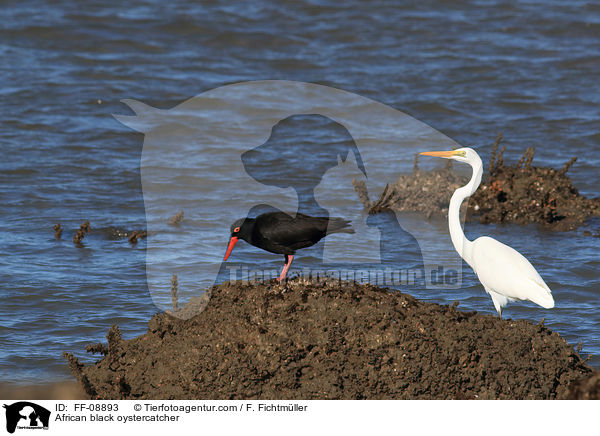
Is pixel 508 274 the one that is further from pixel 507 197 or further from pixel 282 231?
pixel 507 197

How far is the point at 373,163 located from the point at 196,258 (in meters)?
5.27

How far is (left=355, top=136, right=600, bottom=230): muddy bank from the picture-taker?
37.4 feet

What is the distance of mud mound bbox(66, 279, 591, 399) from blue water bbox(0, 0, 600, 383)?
176 cm

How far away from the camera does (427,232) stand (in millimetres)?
11180

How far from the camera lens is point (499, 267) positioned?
6762mm

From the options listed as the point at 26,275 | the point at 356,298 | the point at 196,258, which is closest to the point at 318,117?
Result: the point at 196,258

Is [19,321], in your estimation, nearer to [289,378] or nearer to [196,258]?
[196,258]

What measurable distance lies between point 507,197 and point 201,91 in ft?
28.4

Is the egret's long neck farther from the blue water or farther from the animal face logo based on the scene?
the animal face logo

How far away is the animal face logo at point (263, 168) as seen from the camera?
33.0 ft
